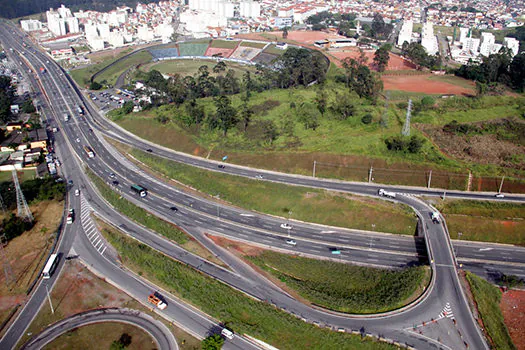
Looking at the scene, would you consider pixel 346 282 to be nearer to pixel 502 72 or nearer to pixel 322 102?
pixel 322 102

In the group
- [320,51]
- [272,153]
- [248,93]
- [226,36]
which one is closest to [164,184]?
[272,153]

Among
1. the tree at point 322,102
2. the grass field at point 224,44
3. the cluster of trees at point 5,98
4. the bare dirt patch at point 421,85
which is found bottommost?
the cluster of trees at point 5,98

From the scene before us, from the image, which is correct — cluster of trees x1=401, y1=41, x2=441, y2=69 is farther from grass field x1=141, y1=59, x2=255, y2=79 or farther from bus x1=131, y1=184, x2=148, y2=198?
bus x1=131, y1=184, x2=148, y2=198

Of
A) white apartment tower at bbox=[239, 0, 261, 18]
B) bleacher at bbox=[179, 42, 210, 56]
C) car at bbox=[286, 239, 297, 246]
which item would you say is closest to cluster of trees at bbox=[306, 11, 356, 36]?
white apartment tower at bbox=[239, 0, 261, 18]

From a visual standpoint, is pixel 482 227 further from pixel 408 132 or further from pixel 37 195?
pixel 37 195

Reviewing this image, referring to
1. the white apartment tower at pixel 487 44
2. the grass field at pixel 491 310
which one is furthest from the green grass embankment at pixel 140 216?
the white apartment tower at pixel 487 44

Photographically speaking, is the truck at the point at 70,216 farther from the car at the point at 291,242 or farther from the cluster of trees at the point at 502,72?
the cluster of trees at the point at 502,72
